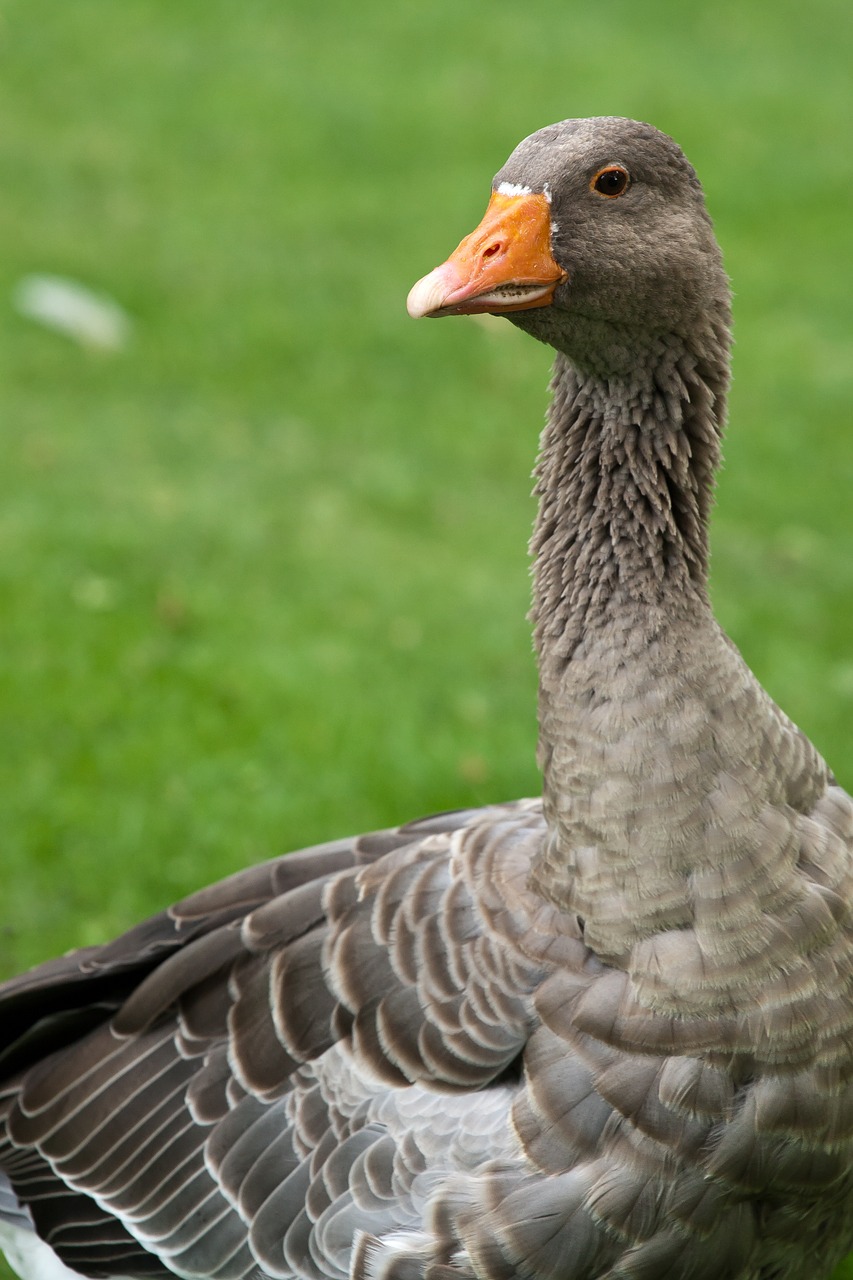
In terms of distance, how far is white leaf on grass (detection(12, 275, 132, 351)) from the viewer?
970 cm

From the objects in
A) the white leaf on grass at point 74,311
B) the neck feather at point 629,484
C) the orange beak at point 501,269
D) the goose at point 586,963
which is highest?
the white leaf on grass at point 74,311

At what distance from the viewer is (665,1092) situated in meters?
3.06

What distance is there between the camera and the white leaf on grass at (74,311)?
9703mm

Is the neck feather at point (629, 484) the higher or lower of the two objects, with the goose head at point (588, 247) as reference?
lower

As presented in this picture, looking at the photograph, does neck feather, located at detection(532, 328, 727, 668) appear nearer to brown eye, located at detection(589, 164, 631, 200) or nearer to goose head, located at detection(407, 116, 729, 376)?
goose head, located at detection(407, 116, 729, 376)

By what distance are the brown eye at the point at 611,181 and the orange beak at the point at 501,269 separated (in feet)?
0.42

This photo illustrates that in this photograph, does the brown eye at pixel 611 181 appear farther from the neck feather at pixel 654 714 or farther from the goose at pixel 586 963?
the neck feather at pixel 654 714

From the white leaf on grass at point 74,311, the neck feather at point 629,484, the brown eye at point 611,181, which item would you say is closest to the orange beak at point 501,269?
the brown eye at point 611,181

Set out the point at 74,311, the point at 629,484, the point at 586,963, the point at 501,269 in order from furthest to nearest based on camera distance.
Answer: the point at 74,311 < the point at 629,484 < the point at 586,963 < the point at 501,269

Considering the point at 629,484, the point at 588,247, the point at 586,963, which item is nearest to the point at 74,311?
the point at 629,484

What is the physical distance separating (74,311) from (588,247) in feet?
24.1

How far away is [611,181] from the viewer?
3129 millimetres

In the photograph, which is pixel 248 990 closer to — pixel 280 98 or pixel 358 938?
pixel 358 938

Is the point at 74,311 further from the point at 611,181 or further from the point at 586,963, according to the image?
the point at 586,963
